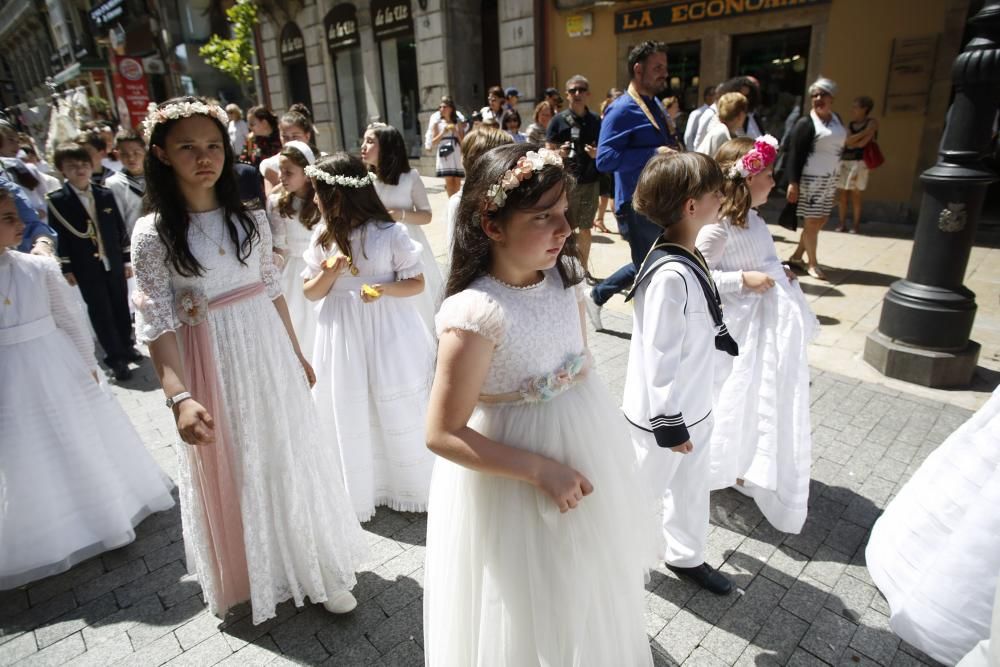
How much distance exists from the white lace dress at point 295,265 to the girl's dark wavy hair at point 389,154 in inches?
25.5

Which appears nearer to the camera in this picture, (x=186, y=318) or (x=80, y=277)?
(x=186, y=318)

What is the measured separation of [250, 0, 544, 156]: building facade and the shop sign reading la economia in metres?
2.35

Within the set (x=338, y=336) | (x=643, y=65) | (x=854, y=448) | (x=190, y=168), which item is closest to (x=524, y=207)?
(x=190, y=168)

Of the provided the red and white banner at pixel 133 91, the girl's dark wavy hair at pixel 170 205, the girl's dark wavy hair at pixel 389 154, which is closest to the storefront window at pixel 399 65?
the red and white banner at pixel 133 91

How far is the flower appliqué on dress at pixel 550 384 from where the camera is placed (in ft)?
5.46

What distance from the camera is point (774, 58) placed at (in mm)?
10414

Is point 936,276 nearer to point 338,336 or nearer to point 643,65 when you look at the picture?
point 643,65

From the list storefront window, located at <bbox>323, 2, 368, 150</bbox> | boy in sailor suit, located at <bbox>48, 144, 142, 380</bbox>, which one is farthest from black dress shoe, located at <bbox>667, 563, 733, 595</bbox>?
storefront window, located at <bbox>323, 2, 368, 150</bbox>

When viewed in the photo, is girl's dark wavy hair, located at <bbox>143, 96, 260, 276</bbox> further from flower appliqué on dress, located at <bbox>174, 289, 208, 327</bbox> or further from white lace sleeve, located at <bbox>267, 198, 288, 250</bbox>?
white lace sleeve, located at <bbox>267, 198, 288, 250</bbox>

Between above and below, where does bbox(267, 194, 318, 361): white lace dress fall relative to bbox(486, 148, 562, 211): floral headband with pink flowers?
below

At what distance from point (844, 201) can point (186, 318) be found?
9374mm

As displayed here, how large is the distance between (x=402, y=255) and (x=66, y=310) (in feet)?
5.77

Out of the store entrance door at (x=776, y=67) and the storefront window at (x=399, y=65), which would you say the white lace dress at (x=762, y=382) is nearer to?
the store entrance door at (x=776, y=67)

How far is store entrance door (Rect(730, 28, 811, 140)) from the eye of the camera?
1005 cm
